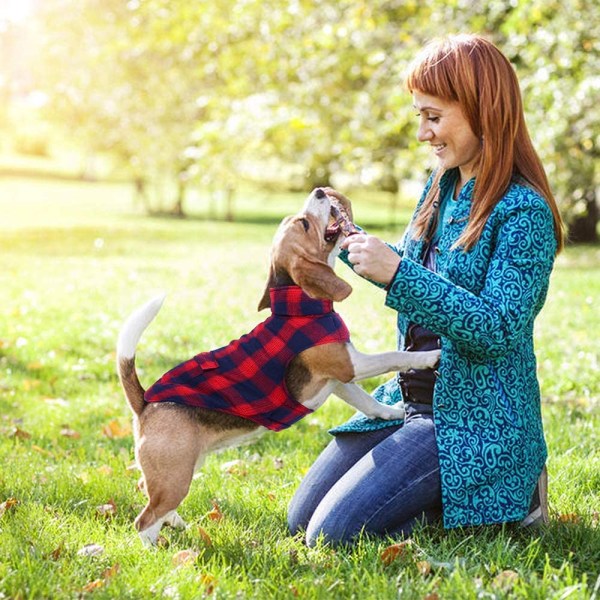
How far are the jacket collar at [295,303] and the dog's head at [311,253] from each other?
3 centimetres

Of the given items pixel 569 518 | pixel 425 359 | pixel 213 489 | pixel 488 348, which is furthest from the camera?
pixel 213 489

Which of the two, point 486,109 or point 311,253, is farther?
point 311,253

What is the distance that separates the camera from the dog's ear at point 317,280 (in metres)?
3.61

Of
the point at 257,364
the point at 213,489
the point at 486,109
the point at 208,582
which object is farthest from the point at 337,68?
the point at 208,582

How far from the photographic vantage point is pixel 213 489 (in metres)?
4.38

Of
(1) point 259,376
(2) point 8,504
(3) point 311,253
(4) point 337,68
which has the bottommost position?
(2) point 8,504

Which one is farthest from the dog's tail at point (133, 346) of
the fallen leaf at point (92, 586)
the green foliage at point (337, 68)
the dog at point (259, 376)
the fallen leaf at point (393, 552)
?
the green foliage at point (337, 68)

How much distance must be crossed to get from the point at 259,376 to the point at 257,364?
0.17 ft

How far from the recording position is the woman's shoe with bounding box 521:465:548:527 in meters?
3.66

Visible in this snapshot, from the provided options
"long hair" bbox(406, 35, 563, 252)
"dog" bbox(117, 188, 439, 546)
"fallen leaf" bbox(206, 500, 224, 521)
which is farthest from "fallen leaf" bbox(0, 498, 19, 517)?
"long hair" bbox(406, 35, 563, 252)

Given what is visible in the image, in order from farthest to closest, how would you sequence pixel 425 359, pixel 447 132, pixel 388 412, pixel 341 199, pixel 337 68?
pixel 337 68
pixel 341 199
pixel 388 412
pixel 425 359
pixel 447 132

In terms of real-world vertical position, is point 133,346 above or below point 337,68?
below

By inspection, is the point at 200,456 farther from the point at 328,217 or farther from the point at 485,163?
the point at 485,163

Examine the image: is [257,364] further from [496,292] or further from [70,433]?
[70,433]
